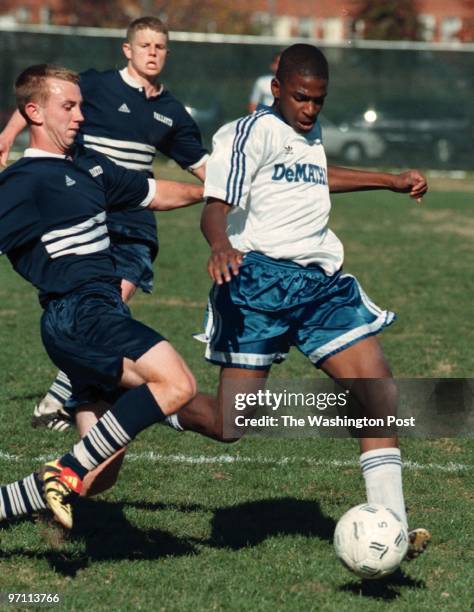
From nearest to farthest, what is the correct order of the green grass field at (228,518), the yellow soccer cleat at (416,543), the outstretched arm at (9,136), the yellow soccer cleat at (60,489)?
the yellow soccer cleat at (60,489) → the green grass field at (228,518) → the yellow soccer cleat at (416,543) → the outstretched arm at (9,136)

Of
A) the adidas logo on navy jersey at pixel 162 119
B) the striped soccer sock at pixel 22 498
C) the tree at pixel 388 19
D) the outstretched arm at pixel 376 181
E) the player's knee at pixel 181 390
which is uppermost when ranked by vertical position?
the tree at pixel 388 19

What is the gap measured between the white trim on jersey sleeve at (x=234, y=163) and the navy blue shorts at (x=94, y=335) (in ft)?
2.09

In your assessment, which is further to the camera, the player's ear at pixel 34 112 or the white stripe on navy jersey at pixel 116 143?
the white stripe on navy jersey at pixel 116 143

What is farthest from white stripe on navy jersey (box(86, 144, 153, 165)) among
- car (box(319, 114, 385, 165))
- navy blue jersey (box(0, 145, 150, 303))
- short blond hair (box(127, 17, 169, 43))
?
car (box(319, 114, 385, 165))

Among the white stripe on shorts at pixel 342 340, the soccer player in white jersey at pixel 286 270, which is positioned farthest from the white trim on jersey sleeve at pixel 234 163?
the white stripe on shorts at pixel 342 340

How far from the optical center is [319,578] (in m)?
5.18

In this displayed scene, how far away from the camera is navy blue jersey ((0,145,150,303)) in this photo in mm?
5277

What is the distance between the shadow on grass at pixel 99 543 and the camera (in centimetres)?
534

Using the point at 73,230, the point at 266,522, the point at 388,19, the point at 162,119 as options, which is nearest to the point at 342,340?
the point at 266,522

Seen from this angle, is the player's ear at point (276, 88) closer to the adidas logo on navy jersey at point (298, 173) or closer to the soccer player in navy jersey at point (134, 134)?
the adidas logo on navy jersey at point (298, 173)

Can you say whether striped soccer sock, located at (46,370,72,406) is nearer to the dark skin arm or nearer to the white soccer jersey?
the white soccer jersey

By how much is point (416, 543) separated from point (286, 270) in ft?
4.26

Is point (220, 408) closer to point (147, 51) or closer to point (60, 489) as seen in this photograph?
point (60, 489)

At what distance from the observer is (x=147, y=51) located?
7926mm
